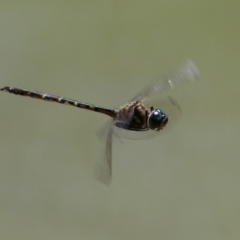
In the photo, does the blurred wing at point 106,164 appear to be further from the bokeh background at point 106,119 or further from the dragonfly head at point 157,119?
the bokeh background at point 106,119

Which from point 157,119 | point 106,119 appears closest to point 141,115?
point 157,119

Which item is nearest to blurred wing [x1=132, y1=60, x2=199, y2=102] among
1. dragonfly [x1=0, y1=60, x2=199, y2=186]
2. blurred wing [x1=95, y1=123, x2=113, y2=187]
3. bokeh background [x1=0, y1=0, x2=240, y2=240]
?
dragonfly [x1=0, y1=60, x2=199, y2=186]

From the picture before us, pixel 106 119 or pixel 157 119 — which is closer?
pixel 157 119

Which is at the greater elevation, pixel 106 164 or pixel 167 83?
pixel 167 83

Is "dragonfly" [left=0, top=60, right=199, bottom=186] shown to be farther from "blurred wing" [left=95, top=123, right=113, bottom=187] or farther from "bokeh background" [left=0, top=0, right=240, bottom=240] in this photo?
"bokeh background" [left=0, top=0, right=240, bottom=240]

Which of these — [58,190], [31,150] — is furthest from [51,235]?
[31,150]

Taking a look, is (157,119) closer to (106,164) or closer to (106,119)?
(106,164)
